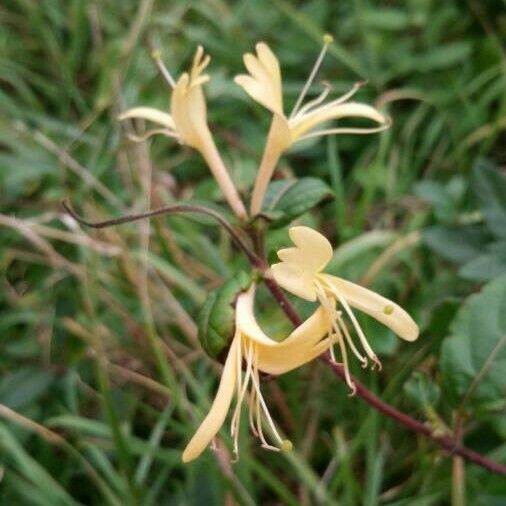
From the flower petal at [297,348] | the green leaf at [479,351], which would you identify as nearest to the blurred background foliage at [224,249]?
the green leaf at [479,351]

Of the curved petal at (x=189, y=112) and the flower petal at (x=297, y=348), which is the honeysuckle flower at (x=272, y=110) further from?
the flower petal at (x=297, y=348)

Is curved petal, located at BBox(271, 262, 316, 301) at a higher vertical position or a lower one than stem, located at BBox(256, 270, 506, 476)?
higher

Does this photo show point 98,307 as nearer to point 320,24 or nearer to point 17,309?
point 17,309

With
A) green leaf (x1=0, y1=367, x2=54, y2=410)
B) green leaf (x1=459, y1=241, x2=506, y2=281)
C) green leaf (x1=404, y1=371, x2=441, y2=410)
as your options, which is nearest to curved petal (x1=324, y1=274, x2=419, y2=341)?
green leaf (x1=404, y1=371, x2=441, y2=410)

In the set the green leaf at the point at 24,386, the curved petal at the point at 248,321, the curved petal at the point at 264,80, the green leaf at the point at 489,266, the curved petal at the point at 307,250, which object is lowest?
the green leaf at the point at 24,386

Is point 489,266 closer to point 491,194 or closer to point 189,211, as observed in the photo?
point 491,194

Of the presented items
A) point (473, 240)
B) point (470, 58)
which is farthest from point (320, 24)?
point (473, 240)

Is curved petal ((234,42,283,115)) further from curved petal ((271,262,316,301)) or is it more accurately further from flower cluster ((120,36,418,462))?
curved petal ((271,262,316,301))

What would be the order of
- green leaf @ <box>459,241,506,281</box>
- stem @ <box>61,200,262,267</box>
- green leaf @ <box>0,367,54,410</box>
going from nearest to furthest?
stem @ <box>61,200,262,267</box> → green leaf @ <box>459,241,506,281</box> → green leaf @ <box>0,367,54,410</box>
